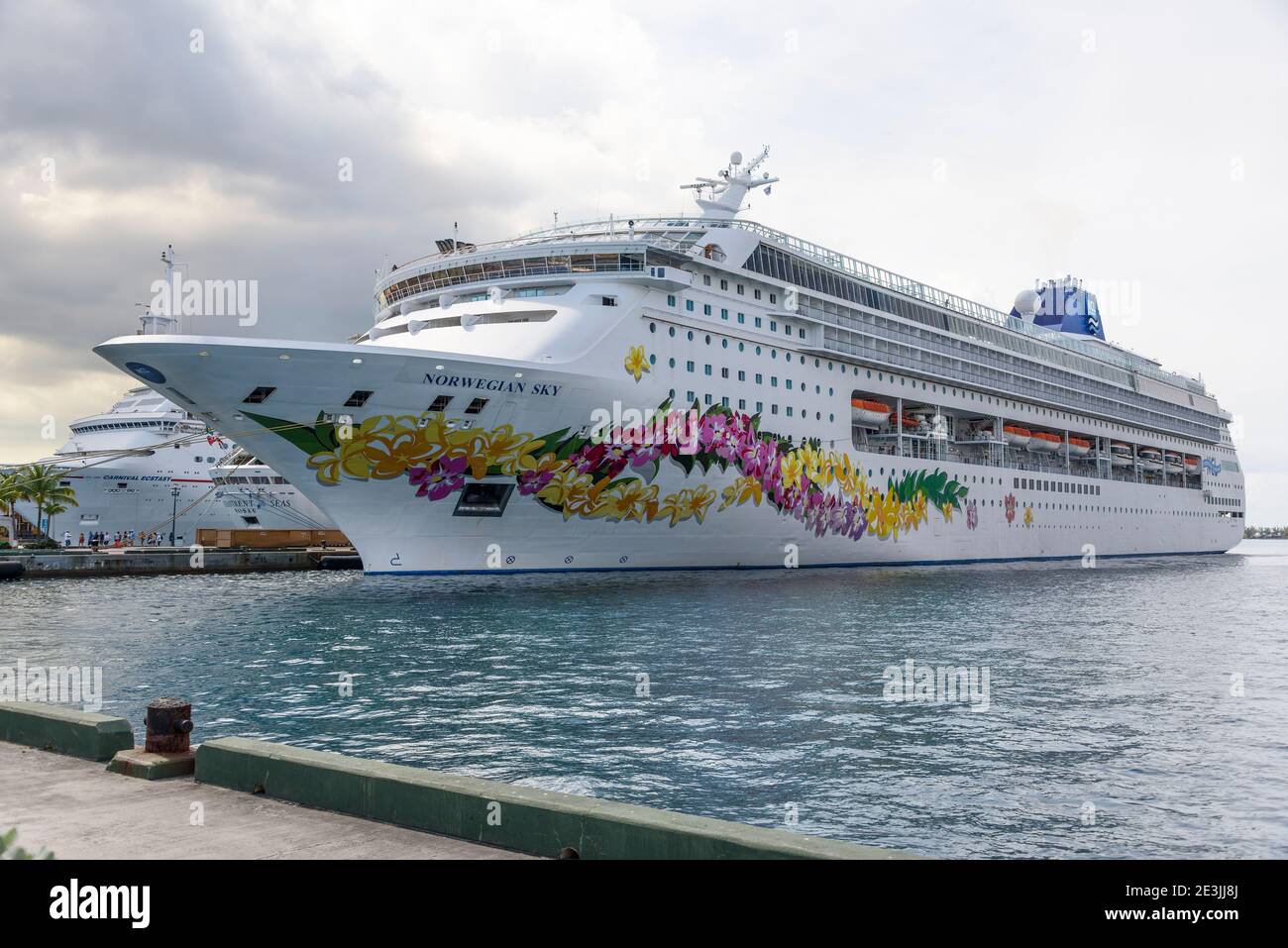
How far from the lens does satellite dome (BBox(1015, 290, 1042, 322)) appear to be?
73.9 m

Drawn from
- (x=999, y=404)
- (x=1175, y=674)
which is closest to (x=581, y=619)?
(x=1175, y=674)

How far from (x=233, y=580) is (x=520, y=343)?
1830 cm

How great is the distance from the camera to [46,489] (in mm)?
52812

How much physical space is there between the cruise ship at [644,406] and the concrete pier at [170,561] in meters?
15.0

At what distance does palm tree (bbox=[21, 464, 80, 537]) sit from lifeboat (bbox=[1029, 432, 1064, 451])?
184 feet

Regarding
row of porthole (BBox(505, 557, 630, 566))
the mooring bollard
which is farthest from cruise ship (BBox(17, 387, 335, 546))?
the mooring bollard

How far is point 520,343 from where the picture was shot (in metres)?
28.2

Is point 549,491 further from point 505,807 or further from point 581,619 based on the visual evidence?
point 505,807

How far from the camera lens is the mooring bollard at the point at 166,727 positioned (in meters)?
7.37

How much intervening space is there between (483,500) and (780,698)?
15.8m

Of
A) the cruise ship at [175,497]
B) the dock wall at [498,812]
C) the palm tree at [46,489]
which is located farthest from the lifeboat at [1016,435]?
the palm tree at [46,489]

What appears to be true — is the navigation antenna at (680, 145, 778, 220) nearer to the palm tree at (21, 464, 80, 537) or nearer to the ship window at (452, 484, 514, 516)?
the ship window at (452, 484, 514, 516)
